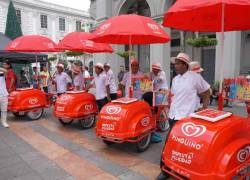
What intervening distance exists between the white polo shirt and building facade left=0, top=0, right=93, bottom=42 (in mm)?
28985

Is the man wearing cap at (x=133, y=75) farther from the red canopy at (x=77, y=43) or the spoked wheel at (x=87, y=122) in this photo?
the red canopy at (x=77, y=43)

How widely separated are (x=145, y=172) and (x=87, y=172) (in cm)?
95

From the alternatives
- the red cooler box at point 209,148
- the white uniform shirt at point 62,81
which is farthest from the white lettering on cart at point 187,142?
the white uniform shirt at point 62,81

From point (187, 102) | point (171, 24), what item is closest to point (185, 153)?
point (187, 102)

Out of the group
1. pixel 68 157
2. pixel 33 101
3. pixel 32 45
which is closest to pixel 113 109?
pixel 68 157

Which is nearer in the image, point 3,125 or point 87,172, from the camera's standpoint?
point 87,172

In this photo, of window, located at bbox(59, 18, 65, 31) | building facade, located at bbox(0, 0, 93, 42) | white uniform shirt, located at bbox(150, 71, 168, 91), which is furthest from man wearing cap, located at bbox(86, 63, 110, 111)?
window, located at bbox(59, 18, 65, 31)

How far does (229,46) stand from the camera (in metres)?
10.0

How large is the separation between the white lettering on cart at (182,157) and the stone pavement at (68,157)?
0.92 meters

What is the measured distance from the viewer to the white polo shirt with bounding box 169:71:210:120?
12.1 ft

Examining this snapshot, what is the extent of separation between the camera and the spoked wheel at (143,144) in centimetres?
484

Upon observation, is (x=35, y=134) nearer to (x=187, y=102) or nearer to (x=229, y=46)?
(x=187, y=102)

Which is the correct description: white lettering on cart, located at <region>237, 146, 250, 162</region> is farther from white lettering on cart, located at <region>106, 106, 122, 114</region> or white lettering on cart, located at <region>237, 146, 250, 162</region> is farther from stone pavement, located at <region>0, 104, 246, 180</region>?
white lettering on cart, located at <region>106, 106, 122, 114</region>

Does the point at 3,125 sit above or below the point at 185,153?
below
